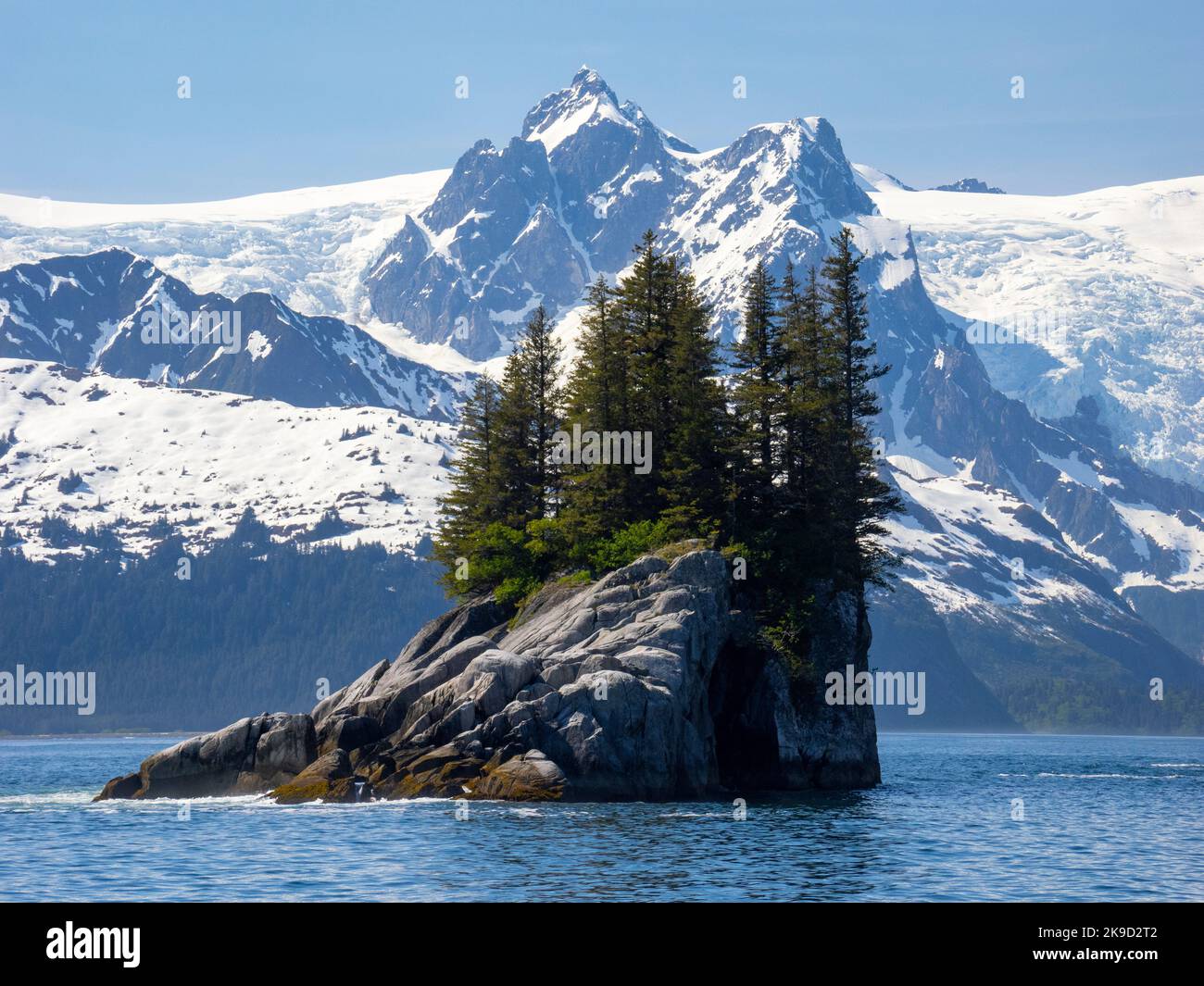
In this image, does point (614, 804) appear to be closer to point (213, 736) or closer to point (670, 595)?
point (670, 595)

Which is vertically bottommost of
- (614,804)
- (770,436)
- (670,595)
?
(614,804)

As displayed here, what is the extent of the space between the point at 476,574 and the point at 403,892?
68533mm

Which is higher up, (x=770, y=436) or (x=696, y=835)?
(x=770, y=436)

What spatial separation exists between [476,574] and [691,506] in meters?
20.1

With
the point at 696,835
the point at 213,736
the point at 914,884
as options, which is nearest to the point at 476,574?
the point at 213,736

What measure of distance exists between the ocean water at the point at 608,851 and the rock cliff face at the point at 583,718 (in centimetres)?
343

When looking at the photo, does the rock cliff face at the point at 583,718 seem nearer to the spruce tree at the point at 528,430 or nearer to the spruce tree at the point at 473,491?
the spruce tree at the point at 473,491

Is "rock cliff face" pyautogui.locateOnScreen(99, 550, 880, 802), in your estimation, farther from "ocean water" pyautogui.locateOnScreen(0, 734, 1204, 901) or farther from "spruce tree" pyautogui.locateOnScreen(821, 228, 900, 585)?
"spruce tree" pyautogui.locateOnScreen(821, 228, 900, 585)
